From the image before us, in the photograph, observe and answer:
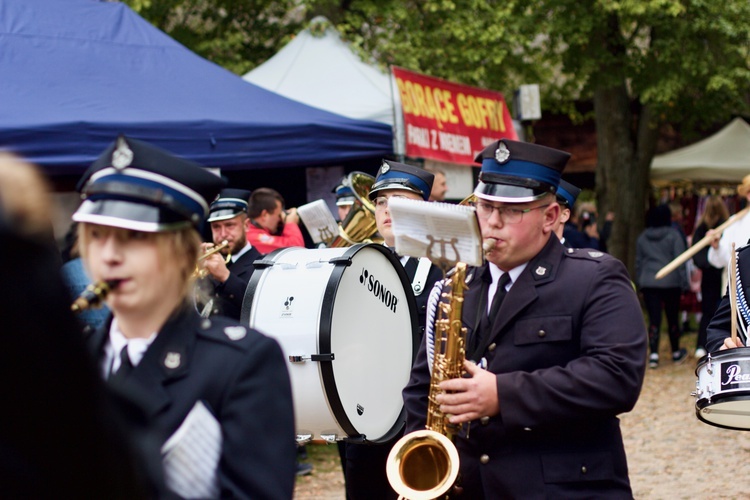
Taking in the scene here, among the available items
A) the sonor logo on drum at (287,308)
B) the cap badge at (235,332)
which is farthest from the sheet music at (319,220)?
the cap badge at (235,332)

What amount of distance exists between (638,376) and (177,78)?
6.91m

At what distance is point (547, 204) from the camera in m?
3.67

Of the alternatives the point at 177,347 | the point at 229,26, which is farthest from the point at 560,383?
the point at 229,26

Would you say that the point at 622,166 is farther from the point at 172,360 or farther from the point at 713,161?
the point at 172,360

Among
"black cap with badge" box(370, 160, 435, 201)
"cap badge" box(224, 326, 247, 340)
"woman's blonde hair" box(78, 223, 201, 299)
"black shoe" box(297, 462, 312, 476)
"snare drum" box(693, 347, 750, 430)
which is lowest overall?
"black shoe" box(297, 462, 312, 476)

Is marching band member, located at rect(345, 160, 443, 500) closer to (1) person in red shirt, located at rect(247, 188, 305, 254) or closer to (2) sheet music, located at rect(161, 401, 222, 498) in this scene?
(1) person in red shirt, located at rect(247, 188, 305, 254)

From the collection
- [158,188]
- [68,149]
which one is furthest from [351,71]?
[158,188]

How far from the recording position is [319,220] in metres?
8.41

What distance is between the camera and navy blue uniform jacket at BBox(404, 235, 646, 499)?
133 inches

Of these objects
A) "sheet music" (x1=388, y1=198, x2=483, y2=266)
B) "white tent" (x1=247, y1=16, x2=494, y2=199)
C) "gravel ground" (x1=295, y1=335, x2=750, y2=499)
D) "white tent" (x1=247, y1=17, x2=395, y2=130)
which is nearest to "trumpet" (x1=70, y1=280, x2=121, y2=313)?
"sheet music" (x1=388, y1=198, x2=483, y2=266)

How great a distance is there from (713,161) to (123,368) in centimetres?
1862

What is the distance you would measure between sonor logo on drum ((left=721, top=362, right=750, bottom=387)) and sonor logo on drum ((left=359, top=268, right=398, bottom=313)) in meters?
1.77

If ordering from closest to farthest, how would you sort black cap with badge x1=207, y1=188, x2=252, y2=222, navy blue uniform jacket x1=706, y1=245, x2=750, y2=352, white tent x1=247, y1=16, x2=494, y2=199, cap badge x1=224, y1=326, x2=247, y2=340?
cap badge x1=224, y1=326, x2=247, y2=340 → navy blue uniform jacket x1=706, y1=245, x2=750, y2=352 → black cap with badge x1=207, y1=188, x2=252, y2=222 → white tent x1=247, y1=16, x2=494, y2=199

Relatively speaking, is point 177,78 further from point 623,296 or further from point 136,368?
point 136,368
